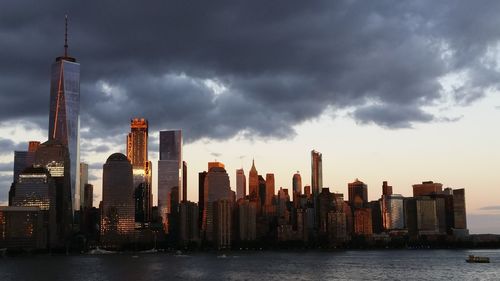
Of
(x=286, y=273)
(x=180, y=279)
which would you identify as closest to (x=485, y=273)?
(x=286, y=273)

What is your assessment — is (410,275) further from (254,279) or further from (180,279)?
(180,279)

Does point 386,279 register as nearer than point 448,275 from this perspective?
Yes

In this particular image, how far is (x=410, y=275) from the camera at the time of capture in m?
188

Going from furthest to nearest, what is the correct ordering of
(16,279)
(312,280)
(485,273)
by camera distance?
(485,273) < (16,279) < (312,280)

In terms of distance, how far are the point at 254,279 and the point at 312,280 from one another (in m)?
16.1

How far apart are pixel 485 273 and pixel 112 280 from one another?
362 ft

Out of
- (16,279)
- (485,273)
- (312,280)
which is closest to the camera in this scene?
(312,280)

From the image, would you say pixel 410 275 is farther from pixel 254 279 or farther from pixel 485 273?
pixel 254 279

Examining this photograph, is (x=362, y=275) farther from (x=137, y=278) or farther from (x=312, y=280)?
(x=137, y=278)

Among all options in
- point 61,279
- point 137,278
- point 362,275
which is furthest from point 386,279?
point 61,279

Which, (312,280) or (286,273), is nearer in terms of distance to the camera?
(312,280)

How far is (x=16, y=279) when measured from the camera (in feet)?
598

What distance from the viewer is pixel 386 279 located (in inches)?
6821

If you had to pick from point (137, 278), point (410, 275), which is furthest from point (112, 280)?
point (410, 275)
